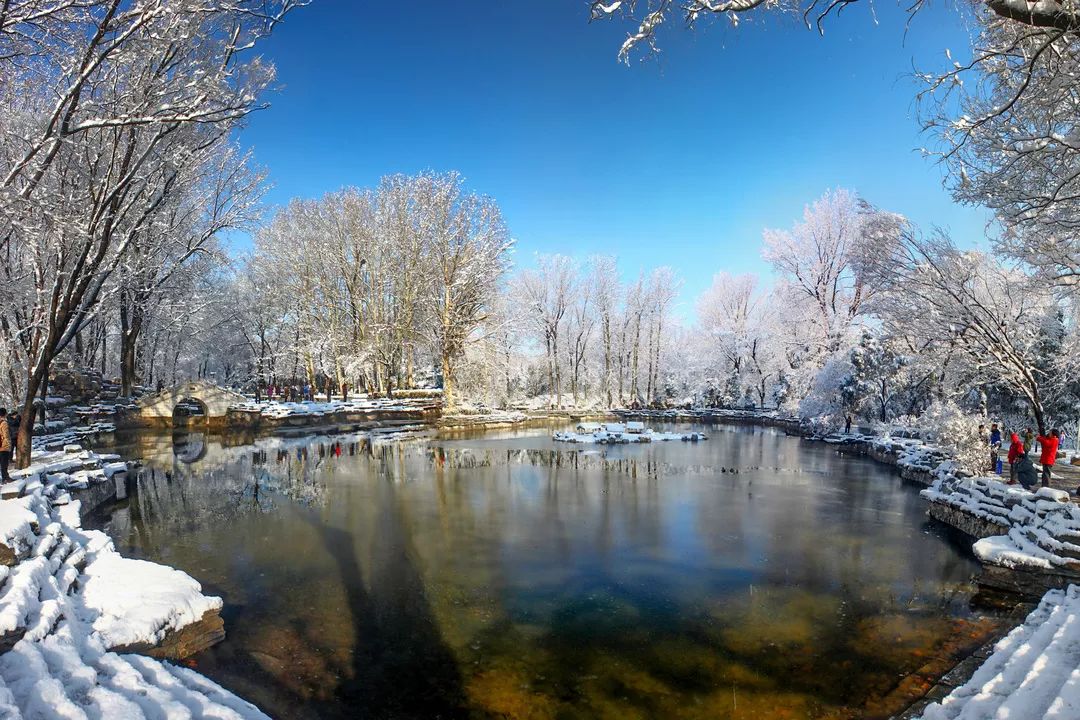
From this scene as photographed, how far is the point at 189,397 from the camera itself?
2605 centimetres

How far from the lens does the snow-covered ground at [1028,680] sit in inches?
170

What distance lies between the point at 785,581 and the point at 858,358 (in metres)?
20.8

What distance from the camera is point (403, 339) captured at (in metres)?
36.3

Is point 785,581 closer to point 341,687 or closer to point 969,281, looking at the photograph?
point 341,687

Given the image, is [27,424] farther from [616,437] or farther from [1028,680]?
[616,437]

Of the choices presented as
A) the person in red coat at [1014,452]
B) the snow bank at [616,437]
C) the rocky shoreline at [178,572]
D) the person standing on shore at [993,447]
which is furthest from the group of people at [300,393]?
the person in red coat at [1014,452]

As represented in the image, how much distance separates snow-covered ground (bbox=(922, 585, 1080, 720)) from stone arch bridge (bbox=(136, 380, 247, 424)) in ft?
92.8

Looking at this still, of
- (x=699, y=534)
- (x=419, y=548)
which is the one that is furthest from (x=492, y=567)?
(x=699, y=534)

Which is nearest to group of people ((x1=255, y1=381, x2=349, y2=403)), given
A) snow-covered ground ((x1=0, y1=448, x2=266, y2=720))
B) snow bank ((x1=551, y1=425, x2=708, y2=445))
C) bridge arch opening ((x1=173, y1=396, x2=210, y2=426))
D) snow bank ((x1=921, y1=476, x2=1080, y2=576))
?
bridge arch opening ((x1=173, y1=396, x2=210, y2=426))

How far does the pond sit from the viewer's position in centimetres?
585

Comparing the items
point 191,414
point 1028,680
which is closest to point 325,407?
point 191,414

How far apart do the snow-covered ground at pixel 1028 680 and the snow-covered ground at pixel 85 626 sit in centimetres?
584

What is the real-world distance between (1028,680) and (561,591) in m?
5.22

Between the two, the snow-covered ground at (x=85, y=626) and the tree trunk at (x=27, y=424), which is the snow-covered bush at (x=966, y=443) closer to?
the snow-covered ground at (x=85, y=626)
